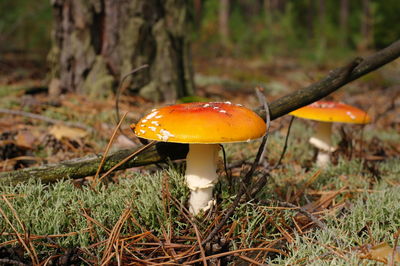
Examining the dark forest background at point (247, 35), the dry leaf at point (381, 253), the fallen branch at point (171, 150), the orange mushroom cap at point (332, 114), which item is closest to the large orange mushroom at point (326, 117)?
the orange mushroom cap at point (332, 114)

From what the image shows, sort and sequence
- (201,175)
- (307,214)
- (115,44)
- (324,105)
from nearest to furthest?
(201,175)
(307,214)
(324,105)
(115,44)

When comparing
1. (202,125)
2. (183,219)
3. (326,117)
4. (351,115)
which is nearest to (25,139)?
(183,219)

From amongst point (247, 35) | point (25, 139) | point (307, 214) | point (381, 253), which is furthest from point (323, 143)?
point (247, 35)

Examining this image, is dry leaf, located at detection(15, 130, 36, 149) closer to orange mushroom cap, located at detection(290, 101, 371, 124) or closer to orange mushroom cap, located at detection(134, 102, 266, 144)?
orange mushroom cap, located at detection(134, 102, 266, 144)

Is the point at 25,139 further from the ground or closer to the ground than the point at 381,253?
further from the ground

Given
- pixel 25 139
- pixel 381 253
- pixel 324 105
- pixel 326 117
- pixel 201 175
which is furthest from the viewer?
pixel 25 139

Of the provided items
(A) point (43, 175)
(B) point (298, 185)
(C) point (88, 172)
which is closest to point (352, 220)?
(B) point (298, 185)

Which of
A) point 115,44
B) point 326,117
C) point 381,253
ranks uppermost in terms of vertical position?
point 115,44

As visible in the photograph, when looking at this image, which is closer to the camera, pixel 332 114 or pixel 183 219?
pixel 183 219

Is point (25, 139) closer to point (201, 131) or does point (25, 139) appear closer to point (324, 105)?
point (201, 131)
